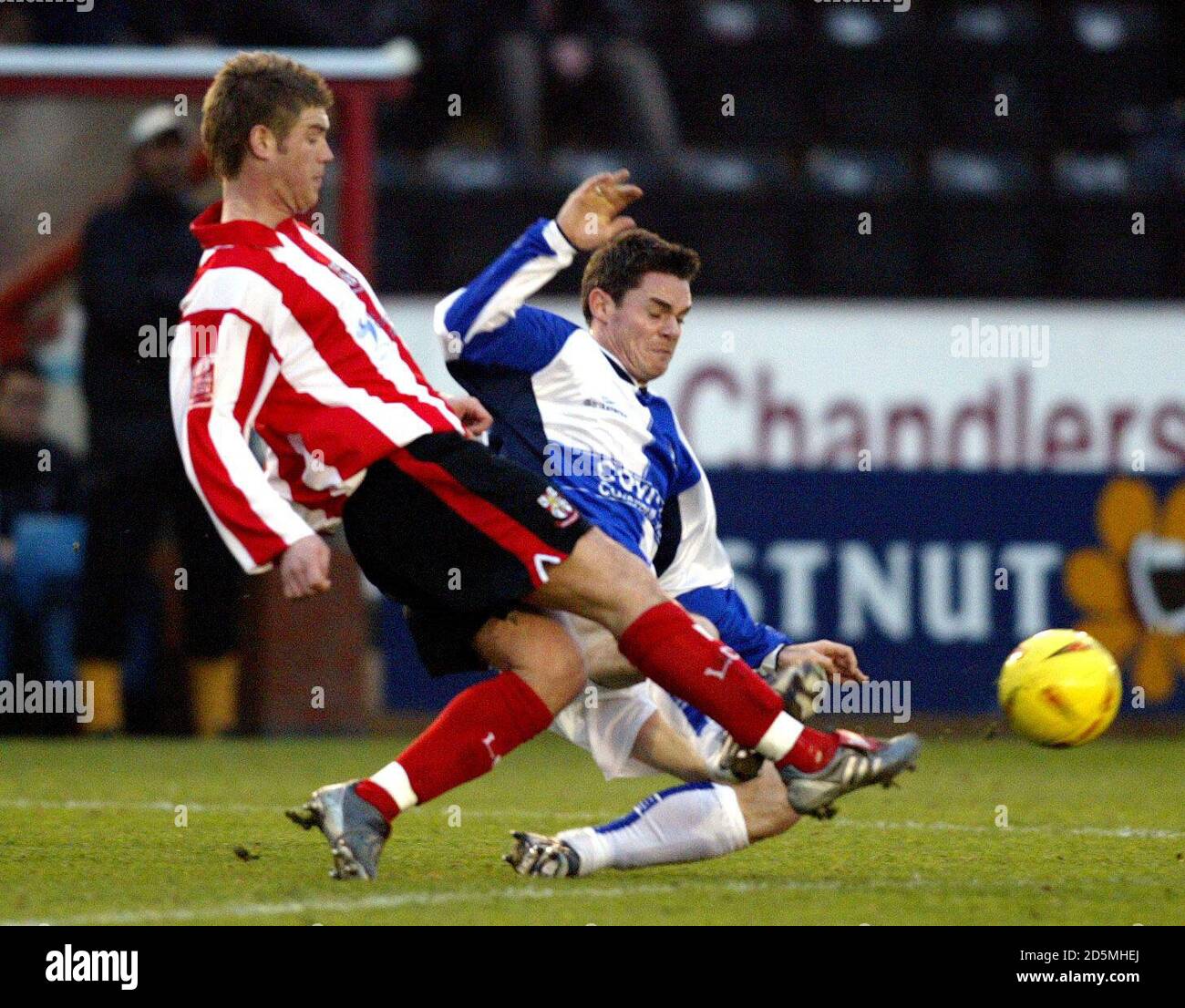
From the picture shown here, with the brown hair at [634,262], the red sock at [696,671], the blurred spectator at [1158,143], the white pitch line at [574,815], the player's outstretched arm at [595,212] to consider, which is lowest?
the white pitch line at [574,815]

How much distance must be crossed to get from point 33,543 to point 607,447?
4.40 metres

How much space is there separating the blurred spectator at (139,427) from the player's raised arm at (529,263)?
4036mm

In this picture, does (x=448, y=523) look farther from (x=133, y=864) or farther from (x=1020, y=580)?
(x=1020, y=580)

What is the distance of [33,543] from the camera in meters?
8.88

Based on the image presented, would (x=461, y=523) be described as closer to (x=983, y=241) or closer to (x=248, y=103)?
(x=248, y=103)

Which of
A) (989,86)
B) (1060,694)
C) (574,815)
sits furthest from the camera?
(989,86)

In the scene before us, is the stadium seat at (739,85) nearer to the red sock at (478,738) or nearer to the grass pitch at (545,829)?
the grass pitch at (545,829)

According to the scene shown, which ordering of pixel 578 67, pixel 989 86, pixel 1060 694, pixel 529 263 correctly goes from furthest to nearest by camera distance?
pixel 989 86 < pixel 578 67 < pixel 1060 694 < pixel 529 263

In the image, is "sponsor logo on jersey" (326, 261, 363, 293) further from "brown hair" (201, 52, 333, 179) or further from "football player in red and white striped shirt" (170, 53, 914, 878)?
"brown hair" (201, 52, 333, 179)

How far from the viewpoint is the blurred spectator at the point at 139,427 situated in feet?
28.3

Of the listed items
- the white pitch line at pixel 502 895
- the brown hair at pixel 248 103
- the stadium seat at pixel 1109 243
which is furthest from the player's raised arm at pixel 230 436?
the stadium seat at pixel 1109 243

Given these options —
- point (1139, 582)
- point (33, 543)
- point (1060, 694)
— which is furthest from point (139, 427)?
point (1060, 694)

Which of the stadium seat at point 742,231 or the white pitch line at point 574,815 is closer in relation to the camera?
the white pitch line at point 574,815

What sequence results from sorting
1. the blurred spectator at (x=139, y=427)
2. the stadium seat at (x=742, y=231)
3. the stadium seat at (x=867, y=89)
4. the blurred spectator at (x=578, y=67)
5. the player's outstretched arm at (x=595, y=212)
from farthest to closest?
the stadium seat at (x=867, y=89) < the blurred spectator at (x=578, y=67) < the stadium seat at (x=742, y=231) < the blurred spectator at (x=139, y=427) < the player's outstretched arm at (x=595, y=212)
